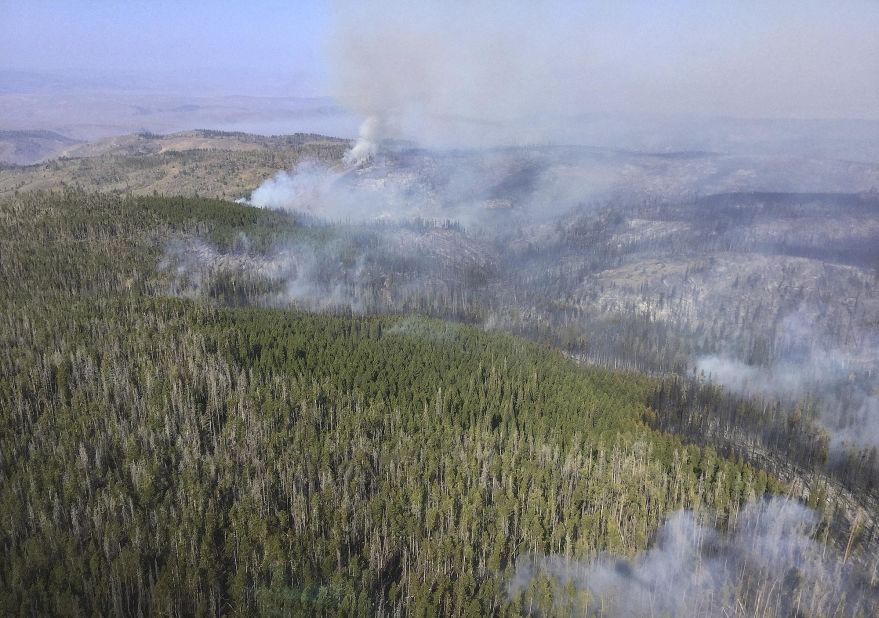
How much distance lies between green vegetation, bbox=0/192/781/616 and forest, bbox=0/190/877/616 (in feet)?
1.01

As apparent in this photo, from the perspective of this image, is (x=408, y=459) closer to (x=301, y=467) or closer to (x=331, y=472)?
(x=331, y=472)

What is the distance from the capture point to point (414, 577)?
1927 inches

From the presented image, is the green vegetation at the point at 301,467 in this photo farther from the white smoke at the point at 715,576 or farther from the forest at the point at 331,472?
the white smoke at the point at 715,576

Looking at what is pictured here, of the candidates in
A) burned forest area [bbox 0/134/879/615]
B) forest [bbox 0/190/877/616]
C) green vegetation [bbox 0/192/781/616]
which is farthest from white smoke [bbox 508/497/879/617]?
green vegetation [bbox 0/192/781/616]

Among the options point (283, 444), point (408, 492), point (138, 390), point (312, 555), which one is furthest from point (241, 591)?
point (138, 390)

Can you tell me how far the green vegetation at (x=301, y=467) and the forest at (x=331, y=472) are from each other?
1.01 feet

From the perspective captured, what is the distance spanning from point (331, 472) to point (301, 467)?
3.22 m

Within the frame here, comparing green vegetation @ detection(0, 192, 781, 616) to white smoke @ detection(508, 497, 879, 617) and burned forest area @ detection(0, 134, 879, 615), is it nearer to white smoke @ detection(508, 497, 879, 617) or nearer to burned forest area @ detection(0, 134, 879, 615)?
burned forest area @ detection(0, 134, 879, 615)

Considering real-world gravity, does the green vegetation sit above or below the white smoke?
above

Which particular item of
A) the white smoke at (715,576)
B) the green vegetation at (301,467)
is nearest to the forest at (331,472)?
the green vegetation at (301,467)

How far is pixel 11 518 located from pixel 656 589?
54165 millimetres

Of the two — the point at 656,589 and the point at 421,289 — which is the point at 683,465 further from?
the point at 421,289

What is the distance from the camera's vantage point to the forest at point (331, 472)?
4631 centimetres

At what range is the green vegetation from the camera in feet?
151
